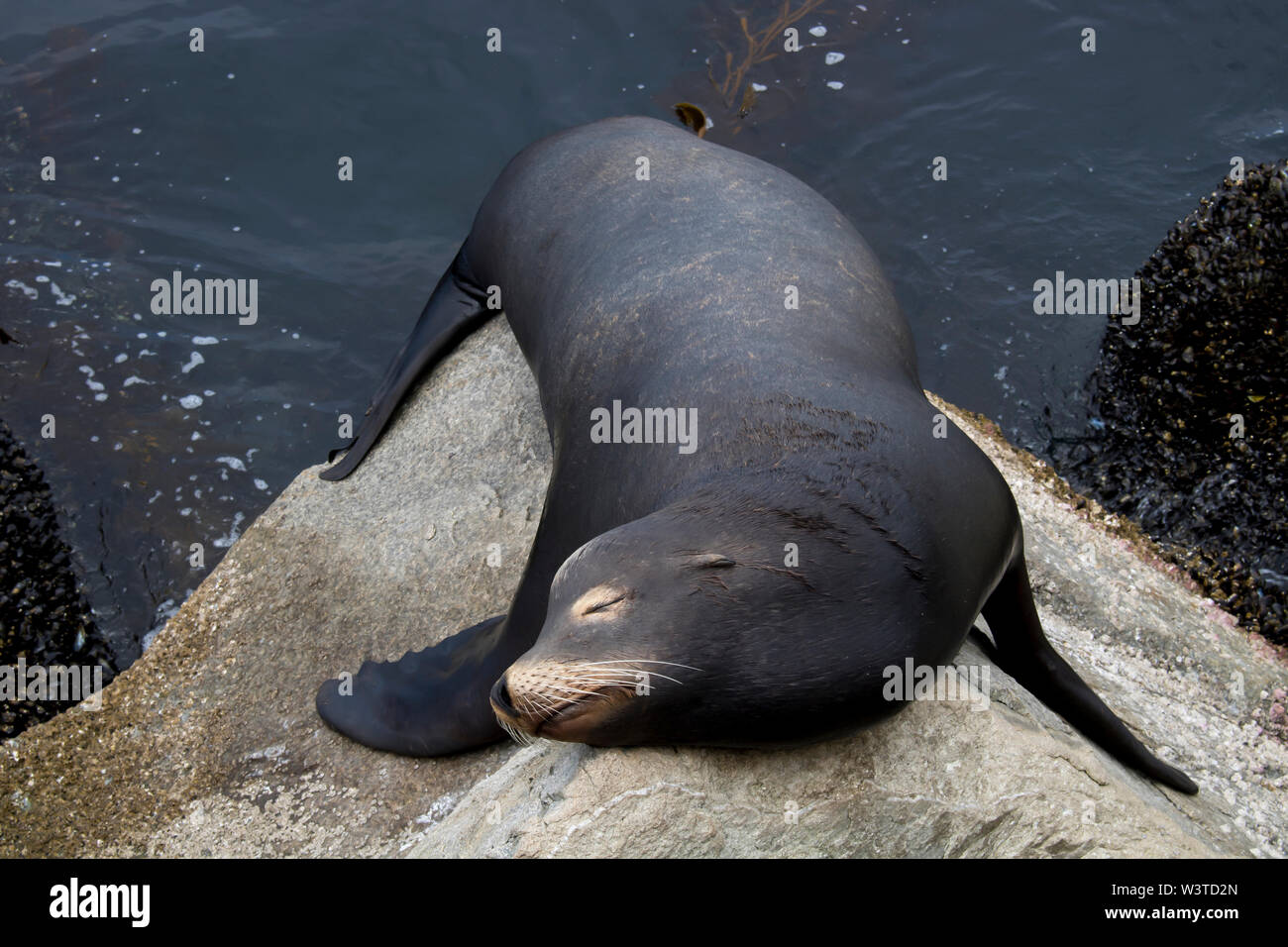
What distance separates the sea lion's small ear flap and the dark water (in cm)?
430

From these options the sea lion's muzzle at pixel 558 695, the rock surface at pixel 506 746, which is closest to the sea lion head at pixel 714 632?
the sea lion's muzzle at pixel 558 695

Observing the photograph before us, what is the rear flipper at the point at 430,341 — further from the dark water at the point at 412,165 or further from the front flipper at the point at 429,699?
the front flipper at the point at 429,699

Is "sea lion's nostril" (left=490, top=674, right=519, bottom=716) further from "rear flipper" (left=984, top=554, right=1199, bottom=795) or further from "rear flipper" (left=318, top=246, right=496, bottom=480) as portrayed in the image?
"rear flipper" (left=318, top=246, right=496, bottom=480)

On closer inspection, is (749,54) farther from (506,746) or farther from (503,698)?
(503,698)

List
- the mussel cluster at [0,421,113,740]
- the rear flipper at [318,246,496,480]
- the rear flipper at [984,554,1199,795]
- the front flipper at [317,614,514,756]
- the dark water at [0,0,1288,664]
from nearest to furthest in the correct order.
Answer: the rear flipper at [984,554,1199,795], the front flipper at [317,614,514,756], the mussel cluster at [0,421,113,740], the rear flipper at [318,246,496,480], the dark water at [0,0,1288,664]

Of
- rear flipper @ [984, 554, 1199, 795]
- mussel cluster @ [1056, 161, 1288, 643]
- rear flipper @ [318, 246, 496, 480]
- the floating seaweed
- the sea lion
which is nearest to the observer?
the sea lion

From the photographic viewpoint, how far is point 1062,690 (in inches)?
161

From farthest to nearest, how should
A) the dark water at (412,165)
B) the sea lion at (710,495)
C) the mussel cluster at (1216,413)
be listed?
1. the dark water at (412,165)
2. the mussel cluster at (1216,413)
3. the sea lion at (710,495)

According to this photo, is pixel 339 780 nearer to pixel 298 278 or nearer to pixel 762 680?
pixel 762 680

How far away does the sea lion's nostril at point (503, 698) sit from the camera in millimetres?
2738

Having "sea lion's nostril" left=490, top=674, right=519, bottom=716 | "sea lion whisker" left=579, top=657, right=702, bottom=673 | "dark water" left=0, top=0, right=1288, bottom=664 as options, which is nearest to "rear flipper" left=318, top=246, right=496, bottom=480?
"dark water" left=0, top=0, right=1288, bottom=664

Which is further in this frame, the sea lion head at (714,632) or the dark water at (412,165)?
the dark water at (412,165)

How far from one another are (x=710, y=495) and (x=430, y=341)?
325 cm

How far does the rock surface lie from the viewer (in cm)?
324
